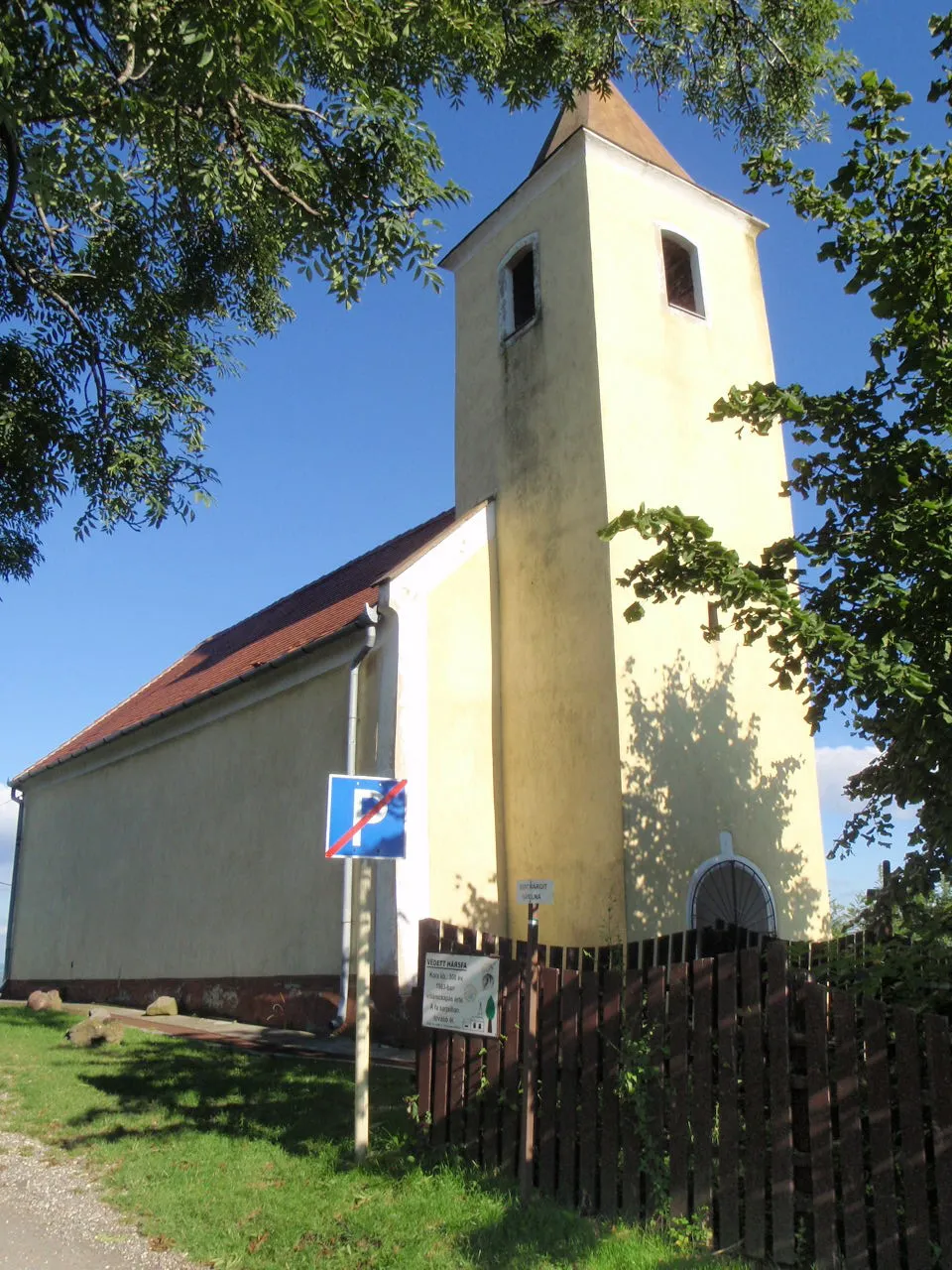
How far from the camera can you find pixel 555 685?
38.4 ft

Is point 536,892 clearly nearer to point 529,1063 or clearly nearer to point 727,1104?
point 529,1063

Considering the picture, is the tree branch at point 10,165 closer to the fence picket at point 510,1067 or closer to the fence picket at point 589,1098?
the fence picket at point 510,1067

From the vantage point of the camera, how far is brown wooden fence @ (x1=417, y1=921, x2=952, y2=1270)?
4.36 metres

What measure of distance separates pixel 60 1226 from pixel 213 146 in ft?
23.2

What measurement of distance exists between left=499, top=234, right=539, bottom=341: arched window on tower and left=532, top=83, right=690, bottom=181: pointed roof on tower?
1211mm

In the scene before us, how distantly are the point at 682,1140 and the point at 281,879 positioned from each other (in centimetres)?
850

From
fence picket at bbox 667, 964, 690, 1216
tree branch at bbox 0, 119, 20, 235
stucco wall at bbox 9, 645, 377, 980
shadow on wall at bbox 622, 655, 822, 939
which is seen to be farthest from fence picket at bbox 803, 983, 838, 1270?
stucco wall at bbox 9, 645, 377, 980

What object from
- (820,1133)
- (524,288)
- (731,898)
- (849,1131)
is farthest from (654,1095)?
(524,288)

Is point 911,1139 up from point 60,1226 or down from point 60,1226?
up

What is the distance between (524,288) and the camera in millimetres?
14477

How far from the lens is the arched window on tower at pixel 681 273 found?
13.9m

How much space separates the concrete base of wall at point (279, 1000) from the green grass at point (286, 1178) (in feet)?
5.19

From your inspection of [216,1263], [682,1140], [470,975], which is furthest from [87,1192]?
[682,1140]

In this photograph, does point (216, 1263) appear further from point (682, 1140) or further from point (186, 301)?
point (186, 301)
